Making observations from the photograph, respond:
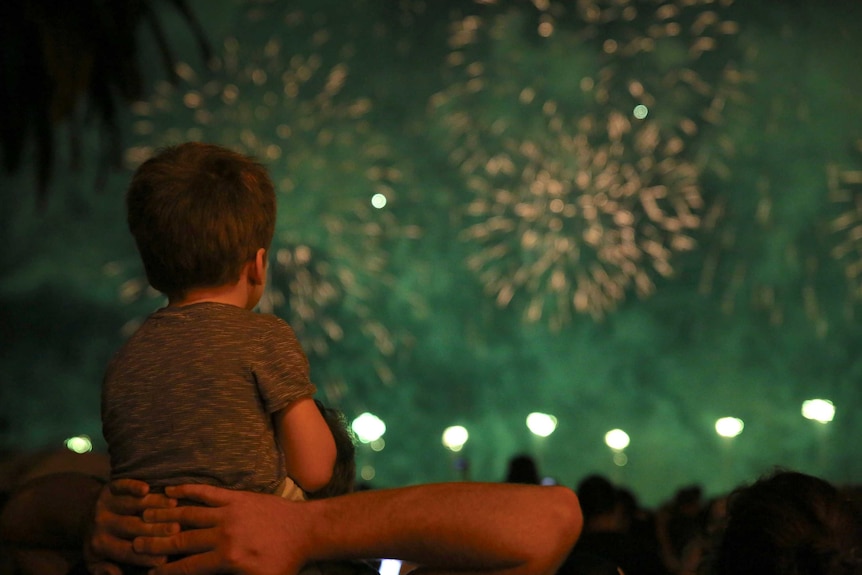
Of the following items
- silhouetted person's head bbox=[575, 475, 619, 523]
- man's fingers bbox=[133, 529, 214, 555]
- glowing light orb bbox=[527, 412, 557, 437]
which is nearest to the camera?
man's fingers bbox=[133, 529, 214, 555]

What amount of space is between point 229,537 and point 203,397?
0.30 m

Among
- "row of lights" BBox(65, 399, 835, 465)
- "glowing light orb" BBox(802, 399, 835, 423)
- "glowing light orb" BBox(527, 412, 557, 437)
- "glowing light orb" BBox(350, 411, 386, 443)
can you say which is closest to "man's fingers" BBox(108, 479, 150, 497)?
"glowing light orb" BBox(350, 411, 386, 443)

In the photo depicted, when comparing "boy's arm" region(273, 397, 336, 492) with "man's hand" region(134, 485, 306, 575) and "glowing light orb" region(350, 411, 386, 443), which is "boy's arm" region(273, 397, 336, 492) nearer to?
"man's hand" region(134, 485, 306, 575)

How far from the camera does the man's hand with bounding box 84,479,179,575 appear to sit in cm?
169

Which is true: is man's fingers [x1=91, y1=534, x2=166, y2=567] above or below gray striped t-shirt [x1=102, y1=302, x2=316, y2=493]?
below

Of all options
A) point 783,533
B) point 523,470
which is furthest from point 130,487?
point 523,470

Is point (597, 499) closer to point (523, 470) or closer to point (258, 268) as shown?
point (523, 470)

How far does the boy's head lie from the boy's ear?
0.05 feet

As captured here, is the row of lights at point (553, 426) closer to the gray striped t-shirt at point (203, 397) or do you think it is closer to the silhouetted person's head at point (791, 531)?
the silhouetted person's head at point (791, 531)

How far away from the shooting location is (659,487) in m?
34.1

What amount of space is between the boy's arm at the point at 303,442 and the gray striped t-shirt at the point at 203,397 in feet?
0.06

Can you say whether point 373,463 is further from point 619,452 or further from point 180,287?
point 180,287

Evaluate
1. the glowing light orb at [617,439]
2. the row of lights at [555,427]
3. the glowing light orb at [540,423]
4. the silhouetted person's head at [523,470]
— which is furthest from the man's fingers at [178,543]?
the glowing light orb at [617,439]

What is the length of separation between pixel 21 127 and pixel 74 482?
11109 mm
